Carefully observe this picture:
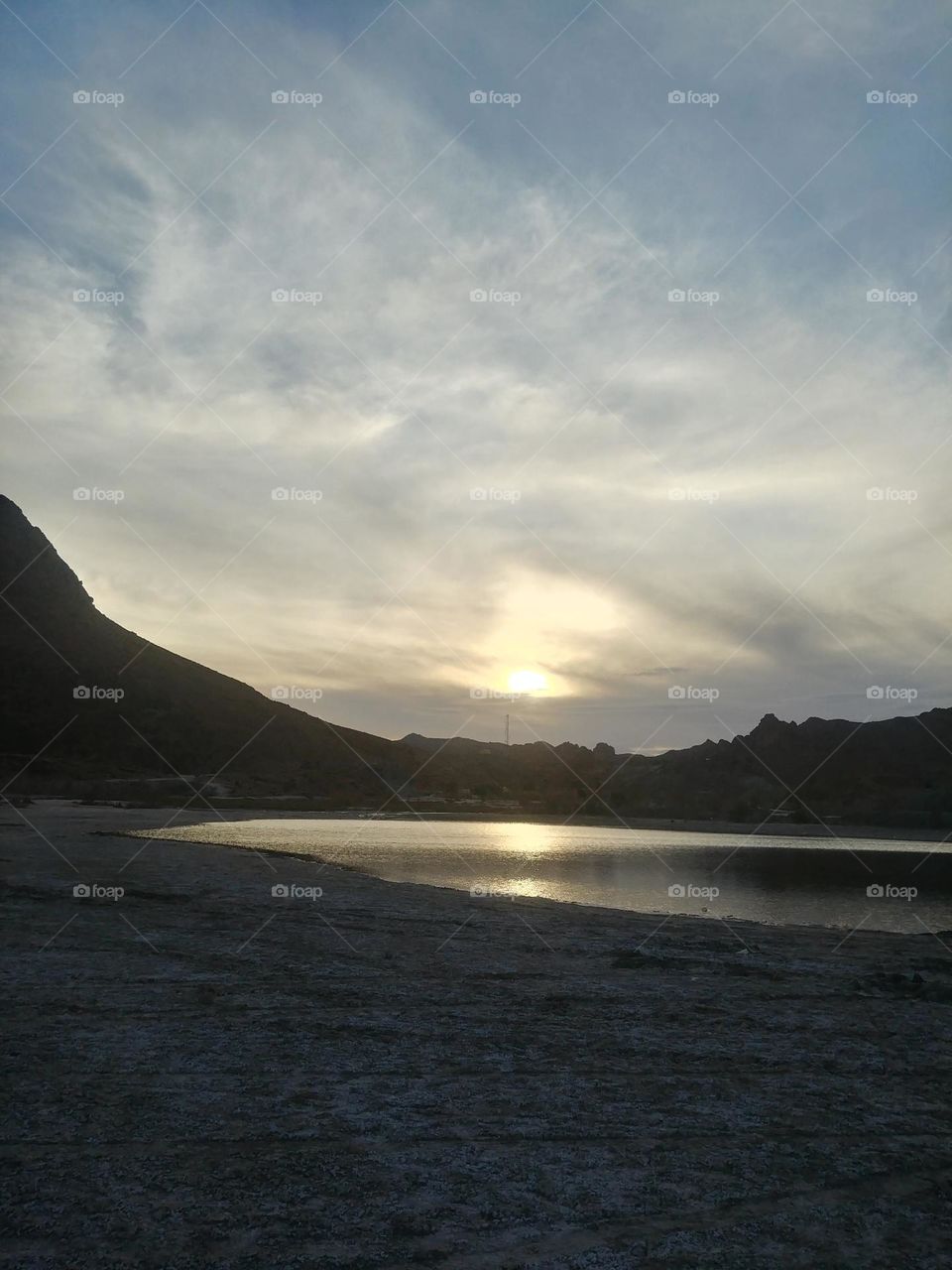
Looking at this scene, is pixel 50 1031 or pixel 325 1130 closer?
pixel 325 1130

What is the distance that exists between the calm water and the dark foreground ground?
45.8 ft

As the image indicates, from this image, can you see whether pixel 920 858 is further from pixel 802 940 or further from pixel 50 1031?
pixel 50 1031

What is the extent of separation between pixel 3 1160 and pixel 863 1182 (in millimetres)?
7072

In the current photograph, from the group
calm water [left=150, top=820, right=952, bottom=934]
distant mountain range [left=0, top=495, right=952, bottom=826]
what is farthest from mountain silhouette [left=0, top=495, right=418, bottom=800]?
calm water [left=150, top=820, right=952, bottom=934]

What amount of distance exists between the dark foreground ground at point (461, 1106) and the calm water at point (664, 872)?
45.8 ft

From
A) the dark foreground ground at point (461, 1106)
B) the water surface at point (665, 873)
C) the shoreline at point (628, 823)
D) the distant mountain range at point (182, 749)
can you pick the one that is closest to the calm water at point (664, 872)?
the water surface at point (665, 873)

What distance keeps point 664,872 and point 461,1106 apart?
50.8 m

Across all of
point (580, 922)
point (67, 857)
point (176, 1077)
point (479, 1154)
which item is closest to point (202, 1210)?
point (479, 1154)

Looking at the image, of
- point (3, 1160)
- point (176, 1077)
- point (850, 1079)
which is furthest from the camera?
point (850, 1079)

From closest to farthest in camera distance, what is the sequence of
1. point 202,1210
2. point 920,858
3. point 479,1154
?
point 202,1210 → point 479,1154 → point 920,858

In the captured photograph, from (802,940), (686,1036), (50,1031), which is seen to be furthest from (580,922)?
(50,1031)

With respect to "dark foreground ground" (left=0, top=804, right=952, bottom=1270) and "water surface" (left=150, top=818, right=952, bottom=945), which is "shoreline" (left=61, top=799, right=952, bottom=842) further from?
"dark foreground ground" (left=0, top=804, right=952, bottom=1270)

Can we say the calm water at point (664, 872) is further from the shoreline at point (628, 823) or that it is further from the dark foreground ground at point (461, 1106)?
the shoreline at point (628, 823)

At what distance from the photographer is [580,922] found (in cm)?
2319
